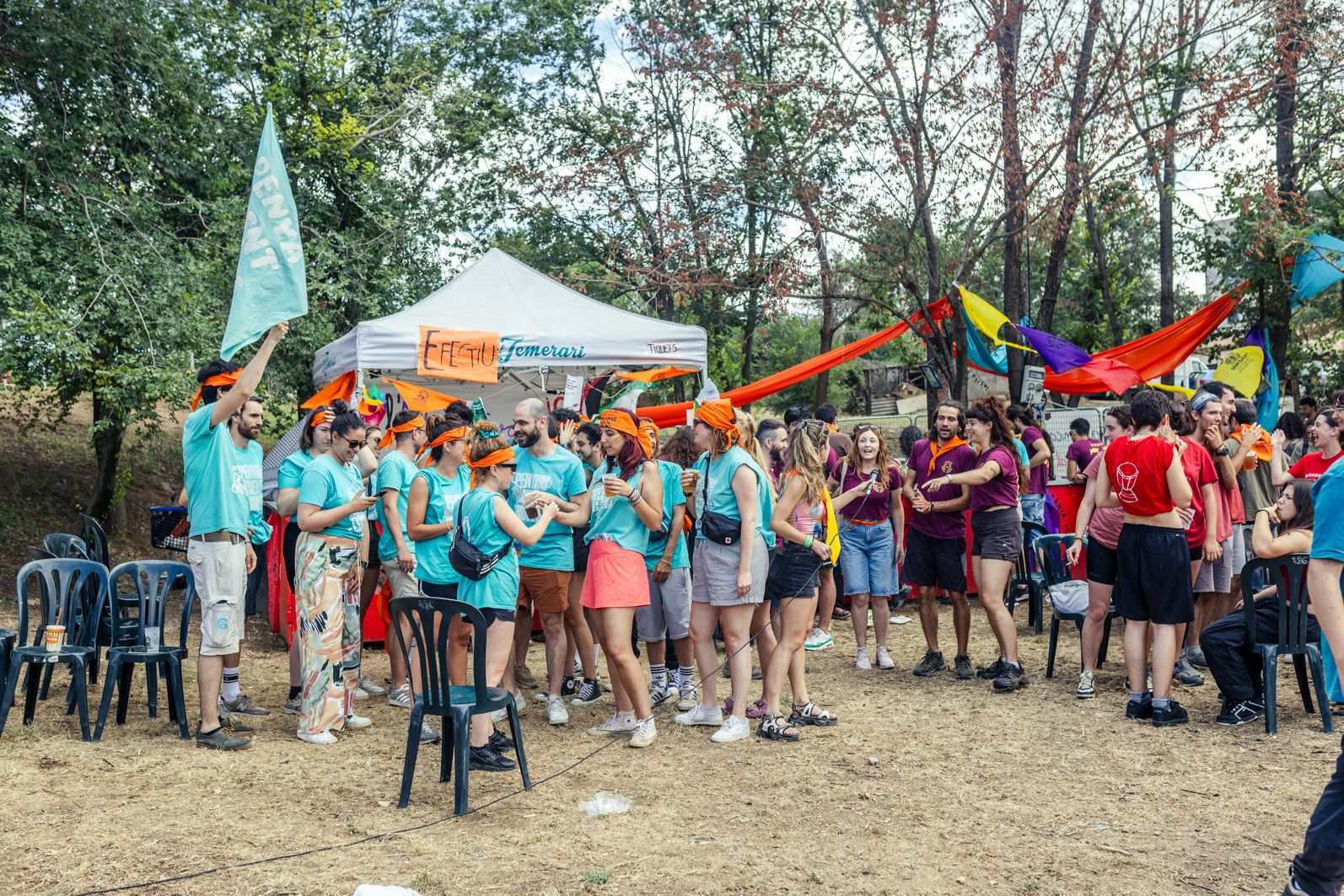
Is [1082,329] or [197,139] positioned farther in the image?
[1082,329]

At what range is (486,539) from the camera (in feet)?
15.6

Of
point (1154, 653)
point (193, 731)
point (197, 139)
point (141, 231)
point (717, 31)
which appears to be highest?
point (717, 31)

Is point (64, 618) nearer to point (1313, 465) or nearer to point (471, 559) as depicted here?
point (471, 559)

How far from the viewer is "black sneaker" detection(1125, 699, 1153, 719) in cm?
585

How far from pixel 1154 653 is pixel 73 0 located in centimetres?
1066

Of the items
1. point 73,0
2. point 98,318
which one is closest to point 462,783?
point 98,318

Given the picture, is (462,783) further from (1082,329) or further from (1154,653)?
(1082,329)

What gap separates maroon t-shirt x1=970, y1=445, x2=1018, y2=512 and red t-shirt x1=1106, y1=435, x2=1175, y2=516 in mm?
967

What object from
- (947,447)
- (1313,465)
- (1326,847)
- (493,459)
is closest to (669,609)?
(493,459)

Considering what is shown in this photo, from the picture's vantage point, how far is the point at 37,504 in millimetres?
14273

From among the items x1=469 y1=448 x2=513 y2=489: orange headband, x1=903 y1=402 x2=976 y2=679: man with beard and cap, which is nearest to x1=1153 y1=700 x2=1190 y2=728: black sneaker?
x1=903 y1=402 x2=976 y2=679: man with beard and cap

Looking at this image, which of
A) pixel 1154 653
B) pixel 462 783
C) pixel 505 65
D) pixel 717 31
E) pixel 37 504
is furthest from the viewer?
pixel 505 65

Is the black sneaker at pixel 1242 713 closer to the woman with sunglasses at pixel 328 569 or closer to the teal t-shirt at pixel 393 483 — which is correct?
the teal t-shirt at pixel 393 483

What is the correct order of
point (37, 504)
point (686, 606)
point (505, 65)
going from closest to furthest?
point (686, 606) < point (37, 504) < point (505, 65)
